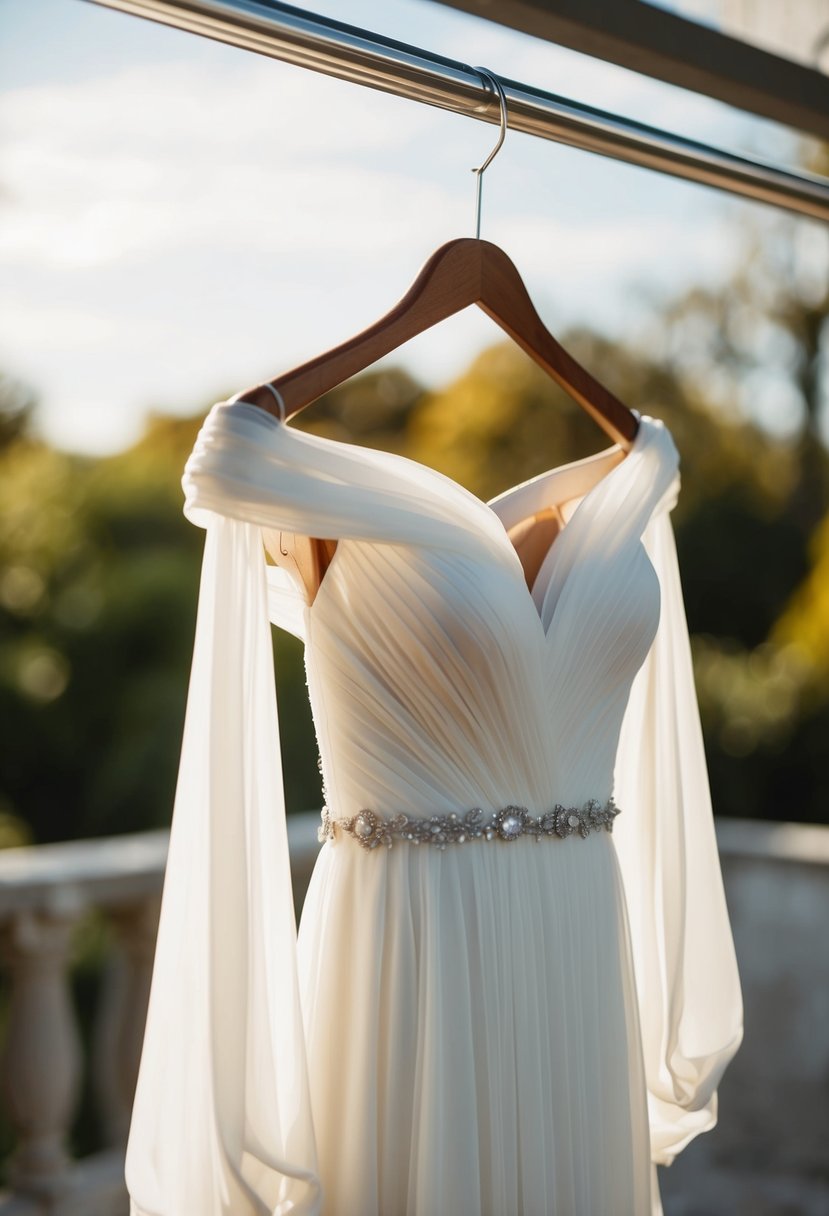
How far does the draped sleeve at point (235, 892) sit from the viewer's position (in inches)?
38.0

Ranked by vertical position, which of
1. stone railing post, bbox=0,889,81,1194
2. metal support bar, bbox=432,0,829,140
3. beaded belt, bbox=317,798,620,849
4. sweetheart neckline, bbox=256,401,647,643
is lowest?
stone railing post, bbox=0,889,81,1194

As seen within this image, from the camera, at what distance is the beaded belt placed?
1.08 meters

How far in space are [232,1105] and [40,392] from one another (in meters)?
7.58

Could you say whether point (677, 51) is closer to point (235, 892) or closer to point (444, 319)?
point (444, 319)

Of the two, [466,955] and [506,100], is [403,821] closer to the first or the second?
[466,955]

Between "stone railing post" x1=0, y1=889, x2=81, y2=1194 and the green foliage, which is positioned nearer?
"stone railing post" x1=0, y1=889, x2=81, y2=1194

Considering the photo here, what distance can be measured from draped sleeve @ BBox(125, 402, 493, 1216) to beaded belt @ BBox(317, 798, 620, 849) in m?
0.08

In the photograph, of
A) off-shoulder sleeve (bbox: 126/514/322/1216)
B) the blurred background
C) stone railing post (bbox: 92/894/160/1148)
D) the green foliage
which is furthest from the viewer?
the green foliage

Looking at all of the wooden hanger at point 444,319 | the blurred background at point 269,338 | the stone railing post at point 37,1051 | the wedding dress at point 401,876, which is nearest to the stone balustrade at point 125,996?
the stone railing post at point 37,1051

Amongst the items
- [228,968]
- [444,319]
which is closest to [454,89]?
[444,319]

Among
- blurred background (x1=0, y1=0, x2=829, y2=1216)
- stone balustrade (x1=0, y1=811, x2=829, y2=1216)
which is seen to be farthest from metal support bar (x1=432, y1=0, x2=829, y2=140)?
blurred background (x1=0, y1=0, x2=829, y2=1216)

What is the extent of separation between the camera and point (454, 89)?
3.59 ft

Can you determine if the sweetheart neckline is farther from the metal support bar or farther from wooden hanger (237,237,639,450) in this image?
the metal support bar

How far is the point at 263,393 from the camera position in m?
0.99
